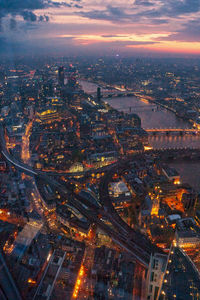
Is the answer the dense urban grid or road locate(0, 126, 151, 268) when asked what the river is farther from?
road locate(0, 126, 151, 268)

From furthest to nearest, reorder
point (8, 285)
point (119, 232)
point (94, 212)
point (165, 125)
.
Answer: point (165, 125) → point (94, 212) → point (119, 232) → point (8, 285)

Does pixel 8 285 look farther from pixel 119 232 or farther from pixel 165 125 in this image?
pixel 165 125

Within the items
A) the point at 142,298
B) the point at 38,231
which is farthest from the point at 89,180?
the point at 142,298

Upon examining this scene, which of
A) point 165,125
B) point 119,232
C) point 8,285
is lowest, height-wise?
point 119,232

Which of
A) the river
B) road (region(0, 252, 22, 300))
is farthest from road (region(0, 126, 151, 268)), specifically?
the river

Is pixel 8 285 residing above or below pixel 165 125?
below

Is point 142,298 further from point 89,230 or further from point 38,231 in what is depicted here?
point 38,231

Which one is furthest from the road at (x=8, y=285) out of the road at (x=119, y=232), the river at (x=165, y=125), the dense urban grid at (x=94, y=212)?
the river at (x=165, y=125)

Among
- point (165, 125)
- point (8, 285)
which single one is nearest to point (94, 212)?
point (8, 285)
